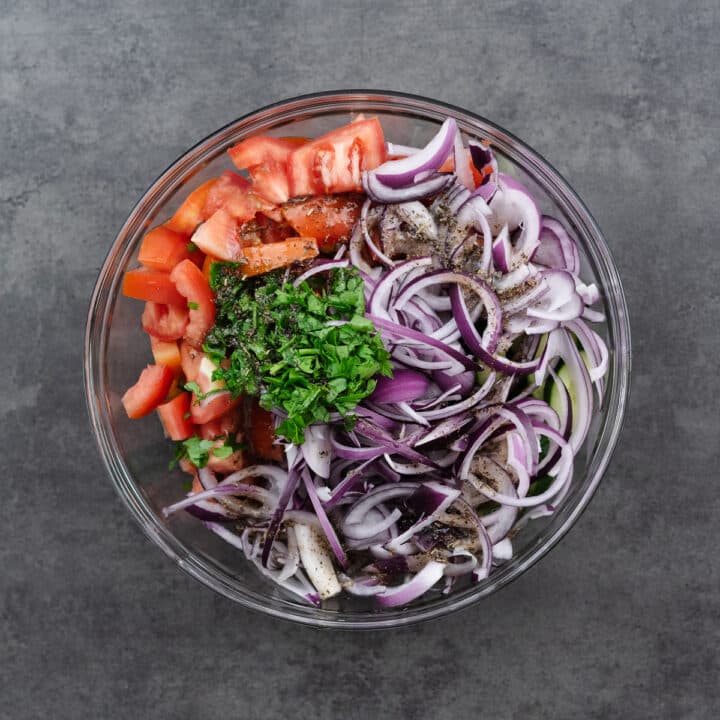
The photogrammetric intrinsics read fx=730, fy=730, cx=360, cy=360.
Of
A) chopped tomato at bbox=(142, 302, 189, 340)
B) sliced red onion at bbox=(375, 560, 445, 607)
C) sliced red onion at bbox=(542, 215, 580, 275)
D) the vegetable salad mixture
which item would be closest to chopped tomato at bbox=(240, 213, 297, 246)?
the vegetable salad mixture

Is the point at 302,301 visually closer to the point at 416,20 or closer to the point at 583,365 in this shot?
the point at 583,365

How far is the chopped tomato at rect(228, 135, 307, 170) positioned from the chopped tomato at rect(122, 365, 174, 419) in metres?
0.57

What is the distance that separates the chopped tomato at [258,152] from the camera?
1.87m

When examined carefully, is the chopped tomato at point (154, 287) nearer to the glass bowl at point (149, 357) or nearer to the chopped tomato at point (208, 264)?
the chopped tomato at point (208, 264)

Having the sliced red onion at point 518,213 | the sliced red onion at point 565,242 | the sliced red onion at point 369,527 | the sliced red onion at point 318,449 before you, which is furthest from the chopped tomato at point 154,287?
the sliced red onion at point 565,242

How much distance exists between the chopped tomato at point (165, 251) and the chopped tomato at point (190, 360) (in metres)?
0.21

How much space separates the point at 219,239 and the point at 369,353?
474 millimetres

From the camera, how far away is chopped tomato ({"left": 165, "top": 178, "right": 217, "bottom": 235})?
1.87 metres

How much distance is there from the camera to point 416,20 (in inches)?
87.8

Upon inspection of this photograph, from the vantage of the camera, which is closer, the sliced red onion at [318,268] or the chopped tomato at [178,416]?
the sliced red onion at [318,268]

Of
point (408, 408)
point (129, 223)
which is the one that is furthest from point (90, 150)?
point (408, 408)

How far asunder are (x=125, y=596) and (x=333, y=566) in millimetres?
762

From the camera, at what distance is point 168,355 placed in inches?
74.1

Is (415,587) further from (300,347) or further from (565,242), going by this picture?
(565,242)
